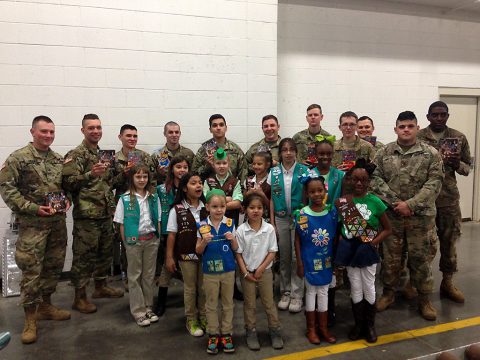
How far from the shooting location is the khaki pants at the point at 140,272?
3.37m

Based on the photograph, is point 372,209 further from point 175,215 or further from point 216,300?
point 175,215

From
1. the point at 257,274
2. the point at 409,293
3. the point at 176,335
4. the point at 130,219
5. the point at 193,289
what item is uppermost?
the point at 130,219

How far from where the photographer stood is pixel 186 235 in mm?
3139

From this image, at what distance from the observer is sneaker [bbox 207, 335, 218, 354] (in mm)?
2855

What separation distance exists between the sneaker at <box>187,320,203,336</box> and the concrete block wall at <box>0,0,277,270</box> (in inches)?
97.3

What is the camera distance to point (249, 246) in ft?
9.57

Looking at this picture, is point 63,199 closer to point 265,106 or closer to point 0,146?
point 0,146

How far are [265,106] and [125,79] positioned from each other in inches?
77.9

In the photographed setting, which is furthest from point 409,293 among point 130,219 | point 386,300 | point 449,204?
point 130,219

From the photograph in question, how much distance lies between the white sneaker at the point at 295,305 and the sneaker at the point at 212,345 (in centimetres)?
93

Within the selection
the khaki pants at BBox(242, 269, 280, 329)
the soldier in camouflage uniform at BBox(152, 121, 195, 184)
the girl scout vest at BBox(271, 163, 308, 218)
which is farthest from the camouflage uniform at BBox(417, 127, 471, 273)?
the soldier in camouflage uniform at BBox(152, 121, 195, 184)

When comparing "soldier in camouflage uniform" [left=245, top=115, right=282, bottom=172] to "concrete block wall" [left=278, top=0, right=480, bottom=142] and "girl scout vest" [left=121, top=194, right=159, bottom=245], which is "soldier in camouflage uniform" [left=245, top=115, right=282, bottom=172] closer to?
"concrete block wall" [left=278, top=0, right=480, bottom=142]

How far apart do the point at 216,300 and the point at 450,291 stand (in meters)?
2.59

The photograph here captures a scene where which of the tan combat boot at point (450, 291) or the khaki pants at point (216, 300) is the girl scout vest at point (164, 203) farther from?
the tan combat boot at point (450, 291)
